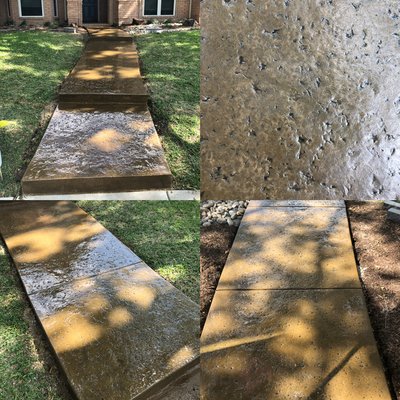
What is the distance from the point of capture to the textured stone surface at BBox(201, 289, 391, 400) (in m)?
1.12

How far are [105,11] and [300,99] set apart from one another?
1.69 m

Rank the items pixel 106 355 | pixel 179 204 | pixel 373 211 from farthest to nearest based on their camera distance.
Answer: pixel 179 204 < pixel 106 355 < pixel 373 211

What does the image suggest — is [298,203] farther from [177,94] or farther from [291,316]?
[177,94]

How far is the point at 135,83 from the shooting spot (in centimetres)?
269

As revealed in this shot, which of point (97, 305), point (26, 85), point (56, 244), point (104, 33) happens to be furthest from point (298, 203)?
point (26, 85)

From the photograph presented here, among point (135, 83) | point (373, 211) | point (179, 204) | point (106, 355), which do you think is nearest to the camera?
point (373, 211)

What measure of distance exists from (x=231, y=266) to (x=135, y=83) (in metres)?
1.74

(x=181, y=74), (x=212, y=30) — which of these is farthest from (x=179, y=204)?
(x=181, y=74)

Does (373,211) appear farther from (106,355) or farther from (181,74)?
(181,74)

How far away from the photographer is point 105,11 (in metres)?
2.56

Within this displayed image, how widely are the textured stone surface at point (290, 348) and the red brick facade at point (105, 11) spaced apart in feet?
5.19

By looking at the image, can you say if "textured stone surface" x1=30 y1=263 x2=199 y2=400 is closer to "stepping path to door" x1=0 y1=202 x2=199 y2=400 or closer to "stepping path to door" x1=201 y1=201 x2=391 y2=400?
"stepping path to door" x1=0 y1=202 x2=199 y2=400

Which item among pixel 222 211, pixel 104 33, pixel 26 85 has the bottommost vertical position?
pixel 26 85

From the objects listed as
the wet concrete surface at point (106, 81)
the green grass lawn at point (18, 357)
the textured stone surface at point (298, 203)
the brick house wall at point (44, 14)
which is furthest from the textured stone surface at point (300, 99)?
the brick house wall at point (44, 14)
